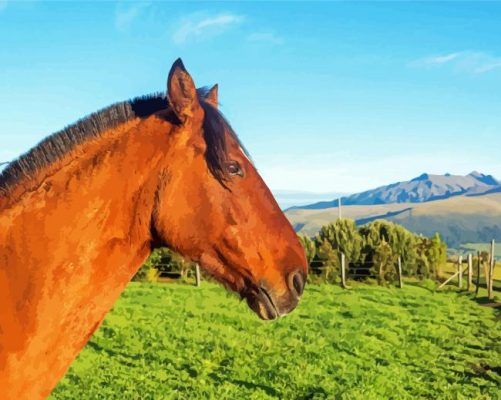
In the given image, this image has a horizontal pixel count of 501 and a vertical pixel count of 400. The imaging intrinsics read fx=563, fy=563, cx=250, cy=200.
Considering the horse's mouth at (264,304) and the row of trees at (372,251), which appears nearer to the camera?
the horse's mouth at (264,304)

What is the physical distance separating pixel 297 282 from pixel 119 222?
3.04 ft

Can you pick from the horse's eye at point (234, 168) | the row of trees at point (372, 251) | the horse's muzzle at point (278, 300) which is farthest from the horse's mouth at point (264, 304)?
the row of trees at point (372, 251)

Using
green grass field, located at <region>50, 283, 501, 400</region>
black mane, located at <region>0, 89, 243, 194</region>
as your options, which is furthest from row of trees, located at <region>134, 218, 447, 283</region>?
black mane, located at <region>0, 89, 243, 194</region>

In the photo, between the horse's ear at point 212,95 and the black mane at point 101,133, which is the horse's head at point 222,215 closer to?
the black mane at point 101,133

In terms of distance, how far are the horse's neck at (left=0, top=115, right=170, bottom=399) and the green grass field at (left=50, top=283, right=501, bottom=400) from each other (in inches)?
259

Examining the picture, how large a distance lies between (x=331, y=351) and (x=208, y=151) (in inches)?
413

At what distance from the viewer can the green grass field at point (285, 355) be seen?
935cm

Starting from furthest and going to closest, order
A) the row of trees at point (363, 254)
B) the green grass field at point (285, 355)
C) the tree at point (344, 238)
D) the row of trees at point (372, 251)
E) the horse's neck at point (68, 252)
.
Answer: the tree at point (344, 238) → the row of trees at point (372, 251) → the row of trees at point (363, 254) → the green grass field at point (285, 355) → the horse's neck at point (68, 252)

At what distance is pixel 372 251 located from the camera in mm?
34406

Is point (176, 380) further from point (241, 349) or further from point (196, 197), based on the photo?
point (196, 197)

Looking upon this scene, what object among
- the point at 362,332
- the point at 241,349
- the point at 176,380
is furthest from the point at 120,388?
the point at 362,332

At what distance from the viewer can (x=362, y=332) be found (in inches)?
599

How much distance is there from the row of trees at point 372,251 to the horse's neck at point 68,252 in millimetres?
29762

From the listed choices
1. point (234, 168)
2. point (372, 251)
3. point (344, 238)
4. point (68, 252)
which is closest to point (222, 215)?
Answer: point (234, 168)
